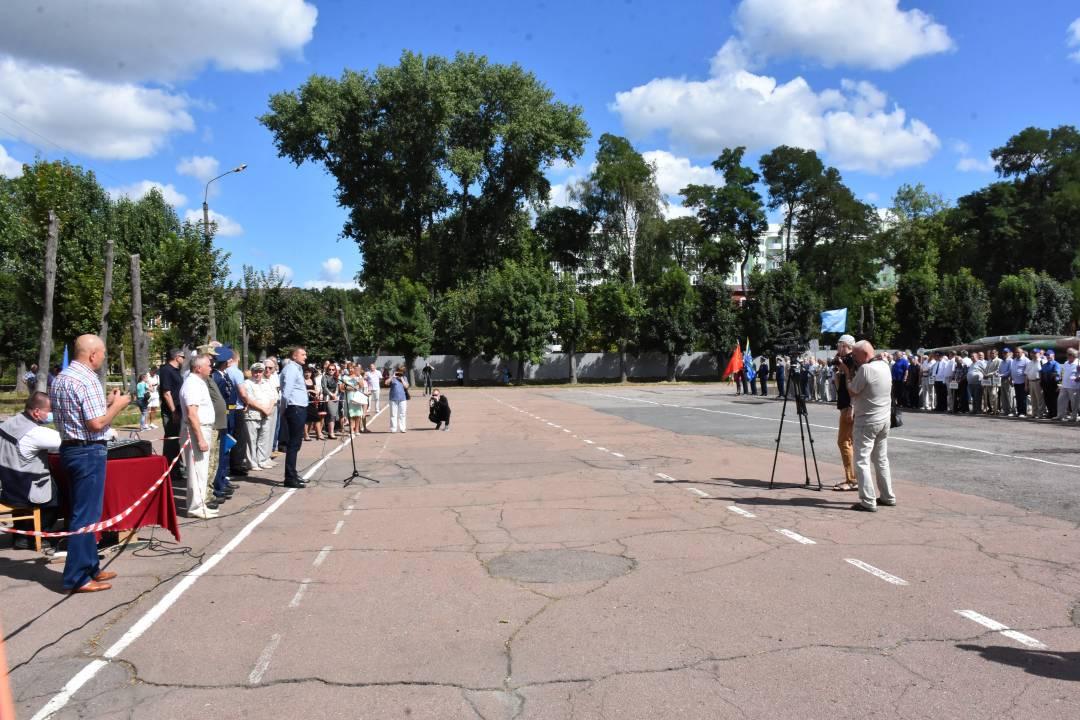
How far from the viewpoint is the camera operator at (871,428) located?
29.6 ft

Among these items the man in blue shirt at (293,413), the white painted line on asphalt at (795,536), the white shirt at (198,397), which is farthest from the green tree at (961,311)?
the white shirt at (198,397)

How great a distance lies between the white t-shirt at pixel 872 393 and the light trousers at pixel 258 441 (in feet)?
31.0

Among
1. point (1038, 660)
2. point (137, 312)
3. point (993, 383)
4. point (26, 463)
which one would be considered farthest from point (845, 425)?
point (137, 312)

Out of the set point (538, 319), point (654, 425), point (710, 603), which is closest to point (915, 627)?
point (710, 603)

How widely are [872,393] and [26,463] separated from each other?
8.56 meters

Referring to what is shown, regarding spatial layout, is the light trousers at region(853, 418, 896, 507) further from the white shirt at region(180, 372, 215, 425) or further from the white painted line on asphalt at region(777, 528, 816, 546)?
the white shirt at region(180, 372, 215, 425)

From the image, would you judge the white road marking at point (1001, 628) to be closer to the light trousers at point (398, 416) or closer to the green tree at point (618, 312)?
the light trousers at point (398, 416)

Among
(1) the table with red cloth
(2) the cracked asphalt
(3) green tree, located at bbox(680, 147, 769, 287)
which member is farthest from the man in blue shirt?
(3) green tree, located at bbox(680, 147, 769, 287)

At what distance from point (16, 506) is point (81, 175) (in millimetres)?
40841

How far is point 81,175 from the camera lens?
139 ft

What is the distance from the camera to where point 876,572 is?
6.45 m

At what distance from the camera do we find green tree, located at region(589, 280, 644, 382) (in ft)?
206

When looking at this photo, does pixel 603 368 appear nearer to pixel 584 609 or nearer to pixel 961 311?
pixel 961 311

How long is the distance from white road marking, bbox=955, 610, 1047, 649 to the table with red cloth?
21.8 ft
